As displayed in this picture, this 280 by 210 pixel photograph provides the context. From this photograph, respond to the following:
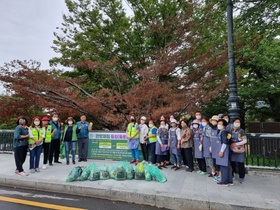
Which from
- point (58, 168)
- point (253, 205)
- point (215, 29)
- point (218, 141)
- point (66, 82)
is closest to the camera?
point (253, 205)

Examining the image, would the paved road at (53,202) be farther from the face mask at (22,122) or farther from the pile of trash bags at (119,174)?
the face mask at (22,122)

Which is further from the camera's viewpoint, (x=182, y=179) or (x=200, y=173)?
(x=200, y=173)

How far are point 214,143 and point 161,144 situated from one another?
186 cm

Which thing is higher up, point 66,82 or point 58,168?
point 66,82

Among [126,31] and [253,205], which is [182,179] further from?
[126,31]

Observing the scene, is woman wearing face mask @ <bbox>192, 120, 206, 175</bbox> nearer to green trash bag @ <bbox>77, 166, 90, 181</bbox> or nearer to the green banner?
the green banner

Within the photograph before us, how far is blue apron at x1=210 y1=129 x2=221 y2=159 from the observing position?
5.57 meters

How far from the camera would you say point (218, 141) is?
5.57m

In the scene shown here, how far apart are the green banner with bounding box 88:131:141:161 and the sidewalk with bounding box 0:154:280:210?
213cm

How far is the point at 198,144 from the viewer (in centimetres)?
643

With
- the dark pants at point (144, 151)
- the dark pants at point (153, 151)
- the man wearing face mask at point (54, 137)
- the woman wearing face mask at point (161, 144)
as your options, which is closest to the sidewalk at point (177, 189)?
the woman wearing face mask at point (161, 144)

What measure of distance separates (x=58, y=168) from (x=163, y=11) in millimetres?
9377

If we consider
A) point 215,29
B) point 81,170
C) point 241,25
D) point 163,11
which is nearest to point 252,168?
point 241,25

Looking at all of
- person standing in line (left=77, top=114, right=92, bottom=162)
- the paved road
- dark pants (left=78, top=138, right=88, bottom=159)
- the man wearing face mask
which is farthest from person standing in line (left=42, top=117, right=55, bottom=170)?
the paved road
